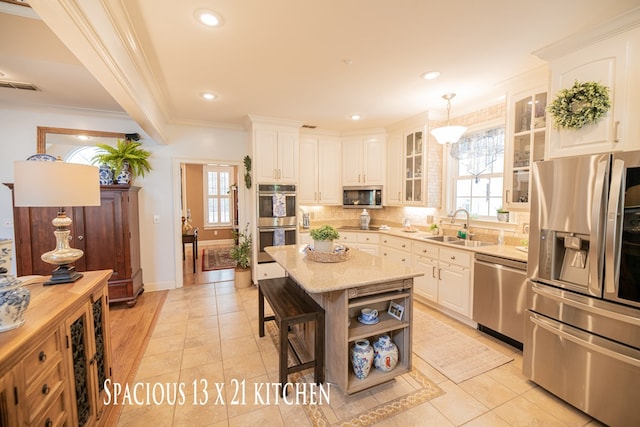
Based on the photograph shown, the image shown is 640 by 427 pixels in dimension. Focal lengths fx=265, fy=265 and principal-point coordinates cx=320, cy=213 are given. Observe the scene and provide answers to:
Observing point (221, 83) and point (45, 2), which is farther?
point (221, 83)

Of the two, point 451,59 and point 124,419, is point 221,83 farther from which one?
point 124,419

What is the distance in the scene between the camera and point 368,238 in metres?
4.57

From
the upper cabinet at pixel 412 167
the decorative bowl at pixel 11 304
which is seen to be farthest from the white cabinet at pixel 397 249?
the decorative bowl at pixel 11 304

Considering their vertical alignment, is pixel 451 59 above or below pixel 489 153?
above

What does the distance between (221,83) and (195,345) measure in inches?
111

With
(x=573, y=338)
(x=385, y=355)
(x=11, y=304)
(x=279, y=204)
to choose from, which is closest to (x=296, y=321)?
(x=385, y=355)

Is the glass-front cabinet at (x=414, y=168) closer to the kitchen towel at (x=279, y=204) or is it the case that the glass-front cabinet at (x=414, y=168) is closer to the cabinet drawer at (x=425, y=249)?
the cabinet drawer at (x=425, y=249)

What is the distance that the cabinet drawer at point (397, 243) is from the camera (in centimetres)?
383

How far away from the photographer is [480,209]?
Result: 3.59 meters

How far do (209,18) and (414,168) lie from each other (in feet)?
11.0

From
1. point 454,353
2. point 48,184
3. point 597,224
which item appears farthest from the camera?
point 454,353

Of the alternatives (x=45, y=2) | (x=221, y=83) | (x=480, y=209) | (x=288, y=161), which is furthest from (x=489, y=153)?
(x=45, y=2)

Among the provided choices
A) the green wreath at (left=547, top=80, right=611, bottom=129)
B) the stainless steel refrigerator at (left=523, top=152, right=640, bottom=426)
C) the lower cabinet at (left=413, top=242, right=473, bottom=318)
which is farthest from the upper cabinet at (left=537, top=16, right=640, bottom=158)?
the lower cabinet at (left=413, top=242, right=473, bottom=318)

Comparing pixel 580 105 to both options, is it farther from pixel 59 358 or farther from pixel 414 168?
pixel 59 358
